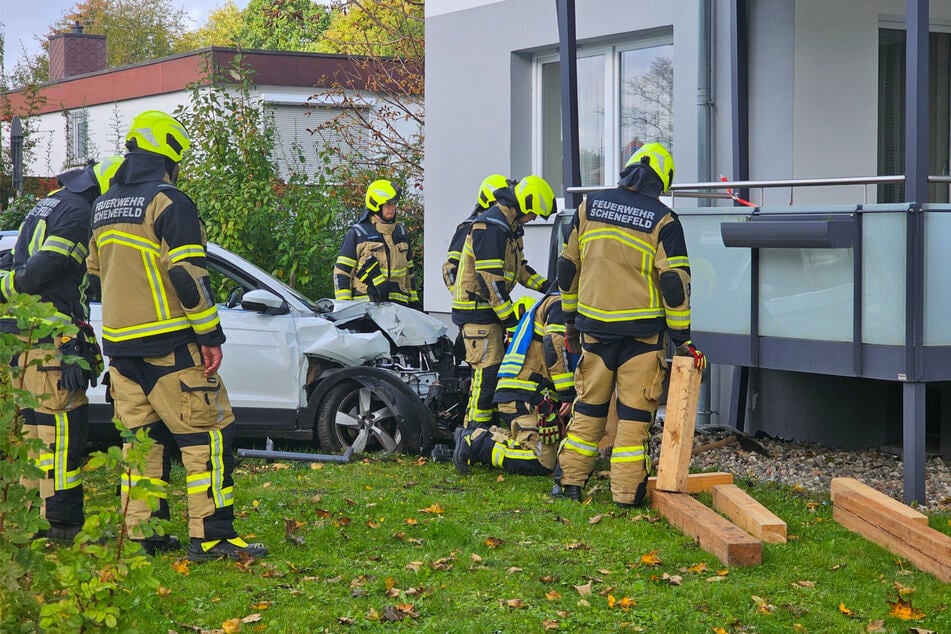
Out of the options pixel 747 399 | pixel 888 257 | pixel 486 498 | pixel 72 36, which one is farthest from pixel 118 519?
pixel 72 36

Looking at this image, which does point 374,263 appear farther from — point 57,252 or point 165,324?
point 165,324

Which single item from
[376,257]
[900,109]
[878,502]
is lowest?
[878,502]

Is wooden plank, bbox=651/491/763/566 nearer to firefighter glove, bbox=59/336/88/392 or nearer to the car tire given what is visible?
the car tire

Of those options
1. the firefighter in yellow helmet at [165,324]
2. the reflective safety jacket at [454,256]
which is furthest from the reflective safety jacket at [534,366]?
the firefighter in yellow helmet at [165,324]

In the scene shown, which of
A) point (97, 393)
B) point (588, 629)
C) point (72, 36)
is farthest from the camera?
point (72, 36)

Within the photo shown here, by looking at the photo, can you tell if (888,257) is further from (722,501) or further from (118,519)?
(118,519)

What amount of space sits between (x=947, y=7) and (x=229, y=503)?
294 inches

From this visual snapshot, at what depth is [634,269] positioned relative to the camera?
23.5ft

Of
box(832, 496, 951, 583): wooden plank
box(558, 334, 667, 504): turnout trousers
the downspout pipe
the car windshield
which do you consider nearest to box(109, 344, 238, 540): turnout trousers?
box(558, 334, 667, 504): turnout trousers

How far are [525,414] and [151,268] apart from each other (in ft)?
10.5

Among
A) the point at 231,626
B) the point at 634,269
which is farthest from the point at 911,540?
the point at 231,626

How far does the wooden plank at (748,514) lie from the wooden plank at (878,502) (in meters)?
0.51

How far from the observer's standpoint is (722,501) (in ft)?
23.1

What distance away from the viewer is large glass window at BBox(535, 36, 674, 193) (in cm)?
1132
